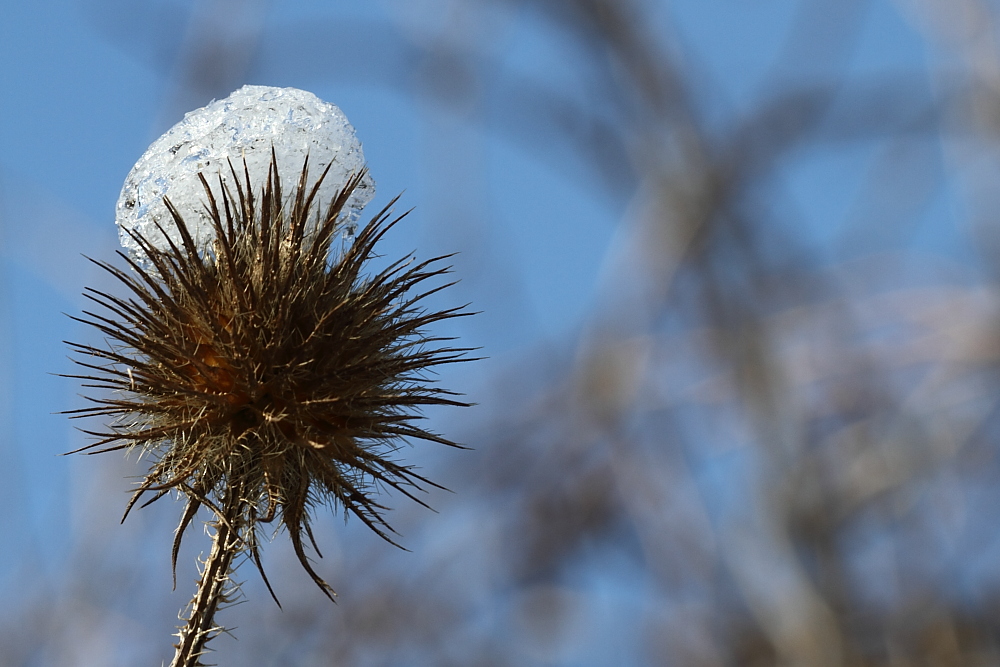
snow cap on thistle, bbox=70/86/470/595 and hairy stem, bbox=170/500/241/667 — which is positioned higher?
snow cap on thistle, bbox=70/86/470/595

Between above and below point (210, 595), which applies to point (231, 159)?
above

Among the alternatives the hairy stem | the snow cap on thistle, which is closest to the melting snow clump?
the snow cap on thistle

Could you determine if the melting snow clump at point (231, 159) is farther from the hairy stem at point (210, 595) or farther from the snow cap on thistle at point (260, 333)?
→ the hairy stem at point (210, 595)

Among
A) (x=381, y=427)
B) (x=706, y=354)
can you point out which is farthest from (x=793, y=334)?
(x=381, y=427)

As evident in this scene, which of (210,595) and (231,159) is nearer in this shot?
(210,595)

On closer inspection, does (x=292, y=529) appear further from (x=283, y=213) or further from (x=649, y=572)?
(x=649, y=572)

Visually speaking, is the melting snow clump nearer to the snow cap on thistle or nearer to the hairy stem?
the snow cap on thistle

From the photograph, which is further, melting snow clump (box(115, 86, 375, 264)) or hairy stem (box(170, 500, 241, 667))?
melting snow clump (box(115, 86, 375, 264))
